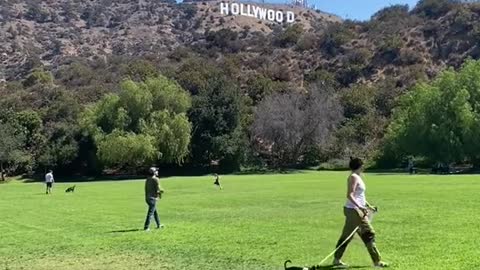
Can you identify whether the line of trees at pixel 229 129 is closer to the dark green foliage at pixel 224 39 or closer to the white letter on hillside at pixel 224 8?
the dark green foliage at pixel 224 39

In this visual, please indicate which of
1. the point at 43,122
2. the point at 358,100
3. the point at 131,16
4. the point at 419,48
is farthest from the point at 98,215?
the point at 131,16

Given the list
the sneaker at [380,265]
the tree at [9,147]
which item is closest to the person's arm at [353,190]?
the sneaker at [380,265]

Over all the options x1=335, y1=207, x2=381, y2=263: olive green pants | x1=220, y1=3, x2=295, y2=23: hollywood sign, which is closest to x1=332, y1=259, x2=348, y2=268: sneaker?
x1=335, y1=207, x2=381, y2=263: olive green pants

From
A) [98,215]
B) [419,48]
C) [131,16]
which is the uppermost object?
[131,16]

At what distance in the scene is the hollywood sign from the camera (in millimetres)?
189875

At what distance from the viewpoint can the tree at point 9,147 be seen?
84906 mm

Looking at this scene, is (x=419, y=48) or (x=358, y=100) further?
(x=419, y=48)

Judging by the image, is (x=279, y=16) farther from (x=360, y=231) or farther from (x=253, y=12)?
(x=360, y=231)

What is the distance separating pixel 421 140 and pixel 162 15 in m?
124

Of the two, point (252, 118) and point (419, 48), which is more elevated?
point (419, 48)

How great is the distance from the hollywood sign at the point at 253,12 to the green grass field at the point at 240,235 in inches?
6347

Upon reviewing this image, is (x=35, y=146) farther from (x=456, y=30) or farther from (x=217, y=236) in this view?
(x=456, y=30)

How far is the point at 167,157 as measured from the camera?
8319 centimetres

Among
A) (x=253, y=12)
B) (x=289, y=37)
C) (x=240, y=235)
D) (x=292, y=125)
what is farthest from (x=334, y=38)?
(x=240, y=235)
